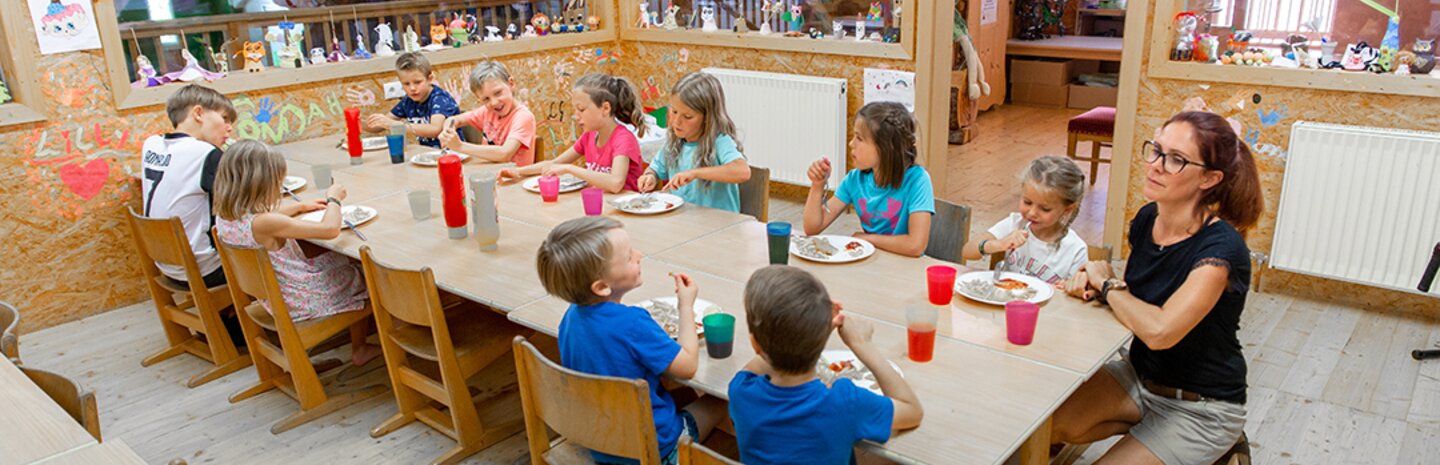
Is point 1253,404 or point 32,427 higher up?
point 32,427

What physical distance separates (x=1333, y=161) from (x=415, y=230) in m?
3.43

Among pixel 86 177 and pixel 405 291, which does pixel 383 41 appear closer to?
pixel 86 177

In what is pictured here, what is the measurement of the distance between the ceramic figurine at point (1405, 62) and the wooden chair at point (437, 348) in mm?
3349

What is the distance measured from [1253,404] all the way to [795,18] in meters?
3.06

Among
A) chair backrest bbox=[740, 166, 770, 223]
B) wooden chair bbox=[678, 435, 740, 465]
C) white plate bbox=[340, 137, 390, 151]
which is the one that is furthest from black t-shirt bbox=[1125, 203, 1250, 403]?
white plate bbox=[340, 137, 390, 151]

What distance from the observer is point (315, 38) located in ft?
15.8

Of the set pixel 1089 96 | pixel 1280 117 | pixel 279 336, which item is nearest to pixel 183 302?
pixel 279 336

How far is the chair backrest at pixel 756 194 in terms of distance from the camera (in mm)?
3537

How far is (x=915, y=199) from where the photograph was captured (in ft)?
9.68

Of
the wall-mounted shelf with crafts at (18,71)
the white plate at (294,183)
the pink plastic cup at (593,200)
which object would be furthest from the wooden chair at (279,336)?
the wall-mounted shelf with crafts at (18,71)

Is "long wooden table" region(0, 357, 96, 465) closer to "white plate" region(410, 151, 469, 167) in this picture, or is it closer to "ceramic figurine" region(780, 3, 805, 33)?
"white plate" region(410, 151, 469, 167)

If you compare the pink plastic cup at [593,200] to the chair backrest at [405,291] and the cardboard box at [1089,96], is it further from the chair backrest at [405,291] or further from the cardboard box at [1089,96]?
the cardboard box at [1089,96]

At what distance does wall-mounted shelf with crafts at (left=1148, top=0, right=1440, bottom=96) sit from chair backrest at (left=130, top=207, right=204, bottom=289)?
380 cm

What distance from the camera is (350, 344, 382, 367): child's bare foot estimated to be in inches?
143
